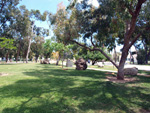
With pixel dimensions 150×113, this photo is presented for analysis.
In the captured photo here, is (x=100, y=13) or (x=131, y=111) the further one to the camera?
(x=100, y=13)

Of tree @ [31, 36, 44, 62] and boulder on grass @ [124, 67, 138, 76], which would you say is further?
tree @ [31, 36, 44, 62]

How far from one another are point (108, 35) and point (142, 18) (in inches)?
135

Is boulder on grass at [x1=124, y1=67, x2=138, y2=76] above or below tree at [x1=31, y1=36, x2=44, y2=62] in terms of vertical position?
below

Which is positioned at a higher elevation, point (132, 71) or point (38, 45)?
point (38, 45)

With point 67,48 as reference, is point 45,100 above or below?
below

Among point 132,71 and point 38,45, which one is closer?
point 132,71

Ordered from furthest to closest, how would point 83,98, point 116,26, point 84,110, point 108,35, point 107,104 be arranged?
point 108,35, point 116,26, point 83,98, point 107,104, point 84,110

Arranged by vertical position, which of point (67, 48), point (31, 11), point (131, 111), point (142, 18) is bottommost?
point (131, 111)

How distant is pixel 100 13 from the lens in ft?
39.3

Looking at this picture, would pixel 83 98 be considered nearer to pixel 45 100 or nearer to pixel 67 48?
pixel 45 100

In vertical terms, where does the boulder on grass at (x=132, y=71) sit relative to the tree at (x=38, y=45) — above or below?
below

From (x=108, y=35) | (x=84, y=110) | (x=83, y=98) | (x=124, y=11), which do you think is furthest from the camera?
(x=108, y=35)

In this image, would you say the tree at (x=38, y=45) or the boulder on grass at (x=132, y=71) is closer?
the boulder on grass at (x=132, y=71)

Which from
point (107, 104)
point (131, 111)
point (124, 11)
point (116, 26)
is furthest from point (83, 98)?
point (116, 26)
